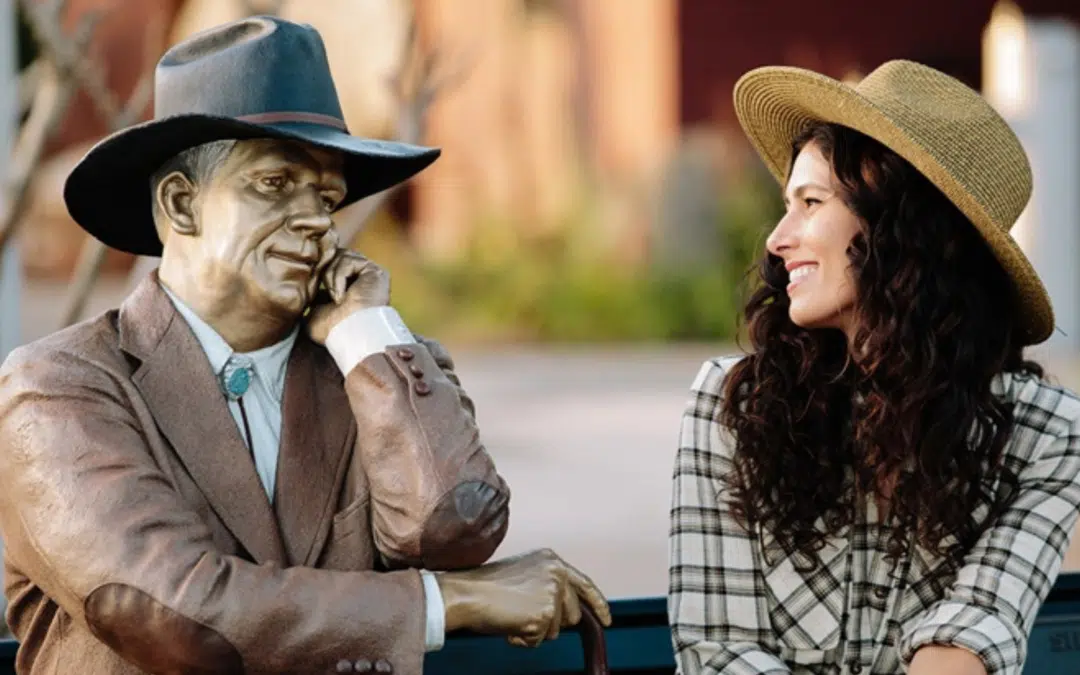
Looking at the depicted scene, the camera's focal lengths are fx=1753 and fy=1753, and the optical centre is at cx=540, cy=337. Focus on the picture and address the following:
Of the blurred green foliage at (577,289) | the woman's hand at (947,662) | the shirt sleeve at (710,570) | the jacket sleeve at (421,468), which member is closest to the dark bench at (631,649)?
the shirt sleeve at (710,570)

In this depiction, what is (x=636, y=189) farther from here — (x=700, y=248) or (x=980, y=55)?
(x=980, y=55)

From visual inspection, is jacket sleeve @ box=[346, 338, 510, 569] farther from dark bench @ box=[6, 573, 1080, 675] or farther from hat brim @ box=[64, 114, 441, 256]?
dark bench @ box=[6, 573, 1080, 675]

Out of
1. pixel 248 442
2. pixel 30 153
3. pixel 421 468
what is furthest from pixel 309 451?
pixel 30 153

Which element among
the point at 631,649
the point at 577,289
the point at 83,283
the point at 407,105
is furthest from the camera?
the point at 577,289

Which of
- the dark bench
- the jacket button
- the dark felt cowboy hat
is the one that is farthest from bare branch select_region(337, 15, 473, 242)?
the jacket button

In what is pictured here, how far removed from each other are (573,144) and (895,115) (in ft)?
41.7

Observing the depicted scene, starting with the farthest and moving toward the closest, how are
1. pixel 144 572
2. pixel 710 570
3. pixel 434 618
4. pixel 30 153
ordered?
pixel 30 153, pixel 710 570, pixel 434 618, pixel 144 572

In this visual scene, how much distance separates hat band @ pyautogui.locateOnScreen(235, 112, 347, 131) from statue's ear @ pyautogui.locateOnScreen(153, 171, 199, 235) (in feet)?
0.44

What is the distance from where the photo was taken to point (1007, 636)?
2635 millimetres

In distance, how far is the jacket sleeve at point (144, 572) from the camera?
7.41 feet

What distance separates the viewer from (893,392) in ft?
9.08

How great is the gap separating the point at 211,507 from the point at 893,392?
108 centimetres

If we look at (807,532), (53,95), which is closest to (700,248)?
(53,95)

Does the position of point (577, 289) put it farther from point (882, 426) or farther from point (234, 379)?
point (234, 379)
